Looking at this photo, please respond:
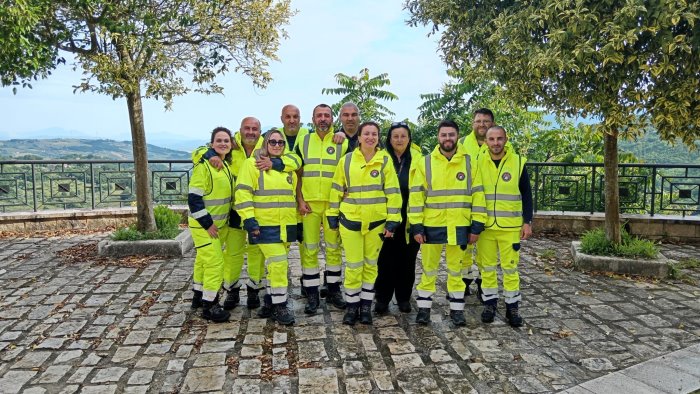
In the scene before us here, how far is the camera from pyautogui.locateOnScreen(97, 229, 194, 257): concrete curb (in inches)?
311

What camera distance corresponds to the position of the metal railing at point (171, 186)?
927cm

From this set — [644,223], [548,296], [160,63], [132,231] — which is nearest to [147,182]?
[132,231]

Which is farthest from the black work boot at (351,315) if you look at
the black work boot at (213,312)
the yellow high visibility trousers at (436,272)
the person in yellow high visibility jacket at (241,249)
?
the black work boot at (213,312)

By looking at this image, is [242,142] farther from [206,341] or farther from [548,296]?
[548,296]

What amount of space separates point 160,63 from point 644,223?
878 centimetres

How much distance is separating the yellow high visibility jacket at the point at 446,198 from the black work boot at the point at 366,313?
0.97 meters

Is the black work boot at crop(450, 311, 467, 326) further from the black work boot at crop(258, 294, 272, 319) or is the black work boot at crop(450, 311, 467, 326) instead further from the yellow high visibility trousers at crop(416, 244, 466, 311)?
the black work boot at crop(258, 294, 272, 319)

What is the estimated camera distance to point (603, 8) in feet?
18.0

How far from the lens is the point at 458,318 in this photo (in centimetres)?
509

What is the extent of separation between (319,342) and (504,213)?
2.17 m

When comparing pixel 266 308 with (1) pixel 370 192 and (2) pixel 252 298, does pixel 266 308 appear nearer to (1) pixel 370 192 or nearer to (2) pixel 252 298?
(2) pixel 252 298

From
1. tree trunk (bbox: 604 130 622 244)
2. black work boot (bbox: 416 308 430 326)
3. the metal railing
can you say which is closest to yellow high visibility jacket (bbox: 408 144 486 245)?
black work boot (bbox: 416 308 430 326)

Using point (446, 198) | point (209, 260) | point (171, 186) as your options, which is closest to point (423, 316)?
point (446, 198)

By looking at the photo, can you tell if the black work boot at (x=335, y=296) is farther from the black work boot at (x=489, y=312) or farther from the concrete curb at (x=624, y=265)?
the concrete curb at (x=624, y=265)
